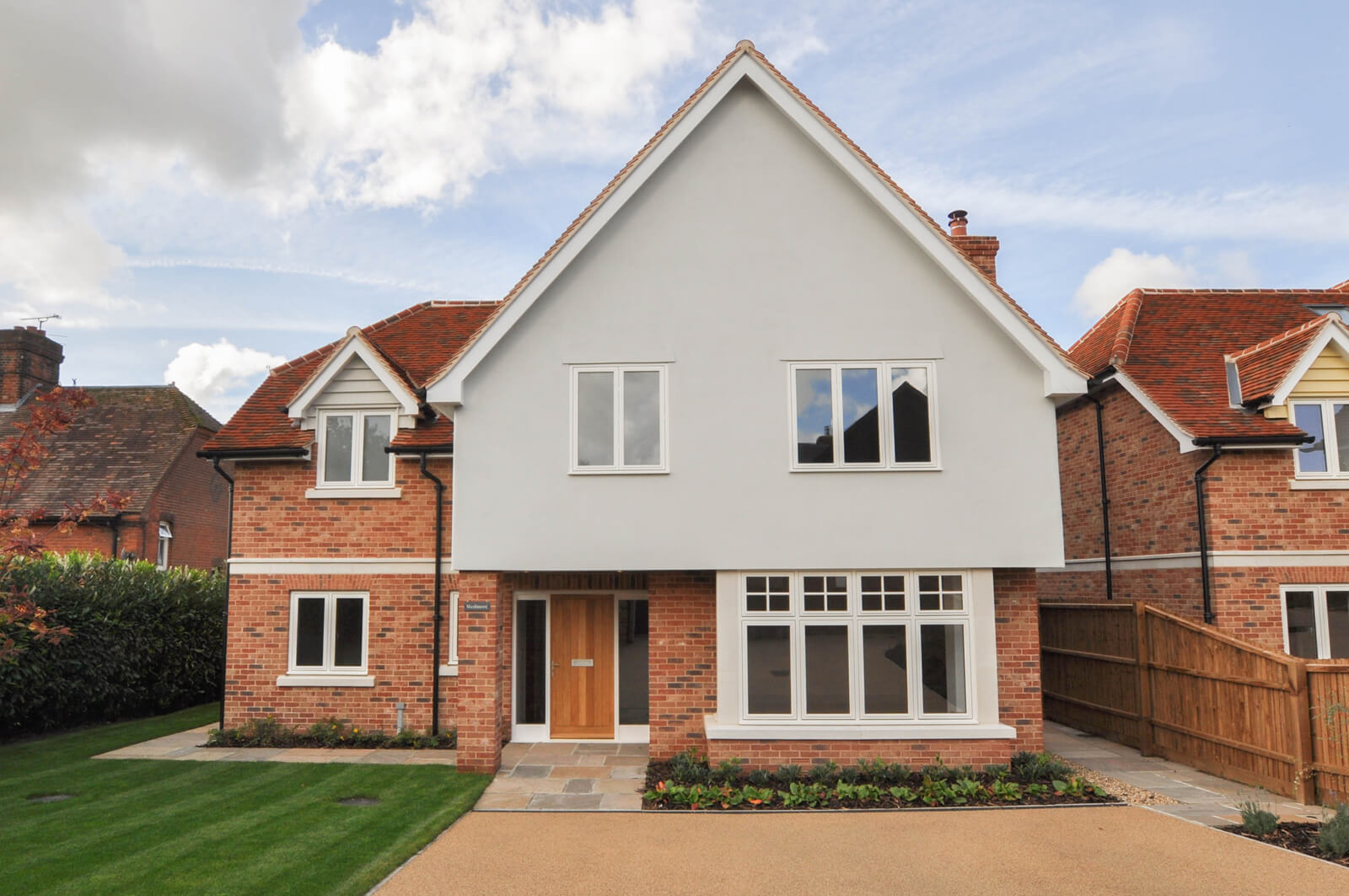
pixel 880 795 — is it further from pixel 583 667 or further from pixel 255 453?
pixel 255 453

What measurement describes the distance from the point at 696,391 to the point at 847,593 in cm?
330

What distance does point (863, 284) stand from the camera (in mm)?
11742

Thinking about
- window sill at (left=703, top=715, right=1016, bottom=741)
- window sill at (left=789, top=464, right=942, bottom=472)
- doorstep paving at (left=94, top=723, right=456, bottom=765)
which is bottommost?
doorstep paving at (left=94, top=723, right=456, bottom=765)

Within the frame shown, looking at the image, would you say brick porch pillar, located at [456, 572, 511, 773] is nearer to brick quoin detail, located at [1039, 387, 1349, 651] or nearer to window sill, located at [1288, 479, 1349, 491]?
brick quoin detail, located at [1039, 387, 1349, 651]

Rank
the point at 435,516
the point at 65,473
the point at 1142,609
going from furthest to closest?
the point at 65,473
the point at 435,516
the point at 1142,609

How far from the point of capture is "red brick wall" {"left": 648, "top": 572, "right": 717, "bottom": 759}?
11797 mm


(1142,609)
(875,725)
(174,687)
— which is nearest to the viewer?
(875,725)

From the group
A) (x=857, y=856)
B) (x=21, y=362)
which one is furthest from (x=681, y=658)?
(x=21, y=362)

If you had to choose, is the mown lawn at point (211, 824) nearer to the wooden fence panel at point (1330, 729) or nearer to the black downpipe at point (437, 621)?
the black downpipe at point (437, 621)

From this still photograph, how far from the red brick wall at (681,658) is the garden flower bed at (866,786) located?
0.52 metres

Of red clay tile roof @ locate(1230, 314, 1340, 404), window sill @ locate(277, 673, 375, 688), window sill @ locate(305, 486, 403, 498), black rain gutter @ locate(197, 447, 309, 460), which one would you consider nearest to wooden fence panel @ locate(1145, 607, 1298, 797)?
red clay tile roof @ locate(1230, 314, 1340, 404)

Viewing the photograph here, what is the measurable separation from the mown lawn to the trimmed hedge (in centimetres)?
141

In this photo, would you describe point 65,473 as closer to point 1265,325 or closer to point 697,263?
point 697,263

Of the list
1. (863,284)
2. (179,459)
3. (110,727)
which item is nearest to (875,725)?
(863,284)
